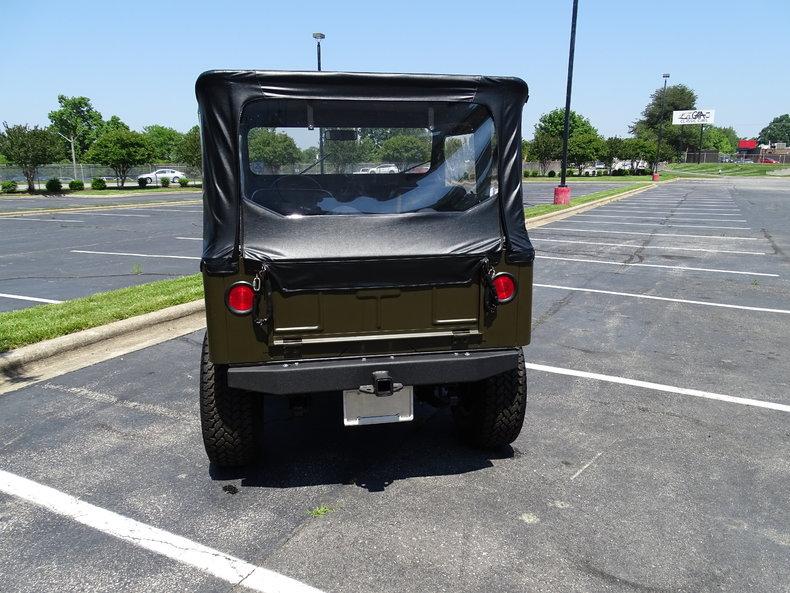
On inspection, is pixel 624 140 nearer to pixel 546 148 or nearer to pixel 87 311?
pixel 546 148

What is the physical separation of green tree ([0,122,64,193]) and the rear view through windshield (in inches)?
1494

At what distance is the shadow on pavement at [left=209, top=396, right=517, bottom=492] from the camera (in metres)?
3.61

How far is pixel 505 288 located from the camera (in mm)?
3385

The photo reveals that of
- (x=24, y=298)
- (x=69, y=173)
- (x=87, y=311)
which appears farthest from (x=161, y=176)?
(x=87, y=311)

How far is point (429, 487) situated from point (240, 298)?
1530mm

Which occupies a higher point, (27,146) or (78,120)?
(78,120)

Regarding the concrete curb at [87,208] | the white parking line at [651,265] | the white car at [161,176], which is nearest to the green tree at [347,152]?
the white parking line at [651,265]

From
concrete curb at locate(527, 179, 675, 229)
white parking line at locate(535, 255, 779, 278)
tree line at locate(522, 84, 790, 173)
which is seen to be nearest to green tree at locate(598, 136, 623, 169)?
tree line at locate(522, 84, 790, 173)

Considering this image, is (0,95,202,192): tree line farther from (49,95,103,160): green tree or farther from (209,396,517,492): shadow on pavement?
(49,95,103,160): green tree

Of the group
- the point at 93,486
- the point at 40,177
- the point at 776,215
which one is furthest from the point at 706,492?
the point at 40,177

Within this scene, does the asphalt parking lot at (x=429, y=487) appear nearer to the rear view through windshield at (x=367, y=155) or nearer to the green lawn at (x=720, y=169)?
the rear view through windshield at (x=367, y=155)

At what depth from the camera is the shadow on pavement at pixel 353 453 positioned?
11.8 feet

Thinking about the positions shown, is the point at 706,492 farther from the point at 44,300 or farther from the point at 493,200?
the point at 44,300

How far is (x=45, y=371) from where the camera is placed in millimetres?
5309
